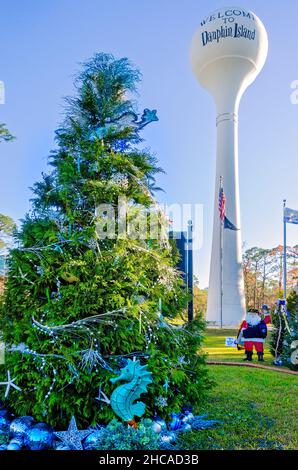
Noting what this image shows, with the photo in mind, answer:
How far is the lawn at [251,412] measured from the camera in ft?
11.1

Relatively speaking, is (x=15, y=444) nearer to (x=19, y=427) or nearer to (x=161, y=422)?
(x=19, y=427)

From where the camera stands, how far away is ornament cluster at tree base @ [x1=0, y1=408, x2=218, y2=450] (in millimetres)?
2998

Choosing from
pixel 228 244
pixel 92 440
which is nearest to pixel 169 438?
pixel 92 440

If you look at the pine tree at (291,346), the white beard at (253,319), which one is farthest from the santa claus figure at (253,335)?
the pine tree at (291,346)

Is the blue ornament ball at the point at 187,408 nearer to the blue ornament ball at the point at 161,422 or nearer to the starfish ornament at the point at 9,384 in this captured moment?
the blue ornament ball at the point at 161,422

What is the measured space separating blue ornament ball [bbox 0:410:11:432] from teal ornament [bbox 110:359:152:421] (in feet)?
3.40

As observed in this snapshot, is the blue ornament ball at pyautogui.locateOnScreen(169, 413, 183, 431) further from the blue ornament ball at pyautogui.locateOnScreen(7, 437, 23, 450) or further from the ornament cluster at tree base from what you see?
the blue ornament ball at pyautogui.locateOnScreen(7, 437, 23, 450)

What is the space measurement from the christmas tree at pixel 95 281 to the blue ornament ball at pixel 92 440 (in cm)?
23

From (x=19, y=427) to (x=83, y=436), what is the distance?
1.89 feet

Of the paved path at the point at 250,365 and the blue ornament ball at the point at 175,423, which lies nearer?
the blue ornament ball at the point at 175,423

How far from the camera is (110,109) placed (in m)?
4.26
